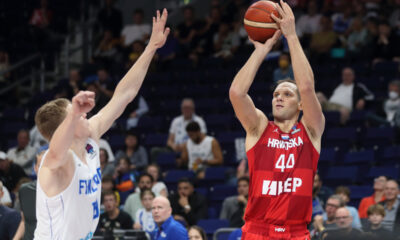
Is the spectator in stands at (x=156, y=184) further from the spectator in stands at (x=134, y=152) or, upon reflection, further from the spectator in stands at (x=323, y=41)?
the spectator in stands at (x=323, y=41)

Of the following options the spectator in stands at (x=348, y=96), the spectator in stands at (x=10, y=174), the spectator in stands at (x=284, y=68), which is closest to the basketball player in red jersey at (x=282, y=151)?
the spectator in stands at (x=10, y=174)

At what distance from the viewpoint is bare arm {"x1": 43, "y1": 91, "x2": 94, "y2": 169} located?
402 cm

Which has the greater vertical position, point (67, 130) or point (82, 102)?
point (82, 102)

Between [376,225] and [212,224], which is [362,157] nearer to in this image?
[212,224]

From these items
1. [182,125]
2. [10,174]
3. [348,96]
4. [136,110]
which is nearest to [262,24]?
[10,174]

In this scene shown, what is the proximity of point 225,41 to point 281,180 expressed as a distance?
10949 millimetres

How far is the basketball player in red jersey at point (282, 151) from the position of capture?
5.32m

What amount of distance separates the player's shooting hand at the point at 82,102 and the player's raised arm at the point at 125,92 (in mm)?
780

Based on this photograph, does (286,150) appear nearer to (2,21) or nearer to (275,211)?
(275,211)

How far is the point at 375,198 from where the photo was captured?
10023 mm

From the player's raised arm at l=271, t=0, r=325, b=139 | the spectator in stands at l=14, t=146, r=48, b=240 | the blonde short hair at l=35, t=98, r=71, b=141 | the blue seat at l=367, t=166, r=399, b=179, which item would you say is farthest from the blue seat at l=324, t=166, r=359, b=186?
the blonde short hair at l=35, t=98, r=71, b=141

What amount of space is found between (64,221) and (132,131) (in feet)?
28.2

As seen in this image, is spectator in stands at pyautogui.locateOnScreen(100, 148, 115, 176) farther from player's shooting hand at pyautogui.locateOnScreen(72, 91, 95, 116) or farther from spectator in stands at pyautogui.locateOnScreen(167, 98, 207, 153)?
player's shooting hand at pyautogui.locateOnScreen(72, 91, 95, 116)

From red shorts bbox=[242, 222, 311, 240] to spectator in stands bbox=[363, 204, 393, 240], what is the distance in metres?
2.87
